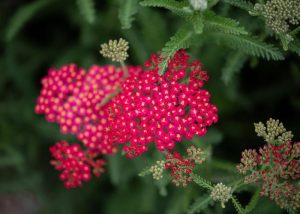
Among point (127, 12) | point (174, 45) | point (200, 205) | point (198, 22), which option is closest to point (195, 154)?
point (200, 205)

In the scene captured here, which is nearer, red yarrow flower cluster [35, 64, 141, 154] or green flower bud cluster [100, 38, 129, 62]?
green flower bud cluster [100, 38, 129, 62]

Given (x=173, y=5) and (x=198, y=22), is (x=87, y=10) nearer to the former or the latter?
(x=173, y=5)

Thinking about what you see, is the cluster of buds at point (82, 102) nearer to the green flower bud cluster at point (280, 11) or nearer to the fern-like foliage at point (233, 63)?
the fern-like foliage at point (233, 63)

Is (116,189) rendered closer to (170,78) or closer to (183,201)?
(183,201)

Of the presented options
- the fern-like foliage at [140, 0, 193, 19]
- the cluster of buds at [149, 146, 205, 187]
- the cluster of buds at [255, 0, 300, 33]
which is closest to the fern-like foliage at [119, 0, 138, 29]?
the fern-like foliage at [140, 0, 193, 19]

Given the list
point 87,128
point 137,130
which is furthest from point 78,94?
point 137,130

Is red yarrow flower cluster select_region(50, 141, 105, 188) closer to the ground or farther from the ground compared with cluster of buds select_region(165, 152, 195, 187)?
closer to the ground

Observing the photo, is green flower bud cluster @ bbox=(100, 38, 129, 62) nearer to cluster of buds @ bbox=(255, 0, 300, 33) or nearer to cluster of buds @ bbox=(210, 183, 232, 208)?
cluster of buds @ bbox=(255, 0, 300, 33)

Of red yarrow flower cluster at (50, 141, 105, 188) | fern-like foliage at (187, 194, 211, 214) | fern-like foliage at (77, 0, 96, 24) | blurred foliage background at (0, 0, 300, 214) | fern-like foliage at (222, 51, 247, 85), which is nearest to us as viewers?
fern-like foliage at (187, 194, 211, 214)
